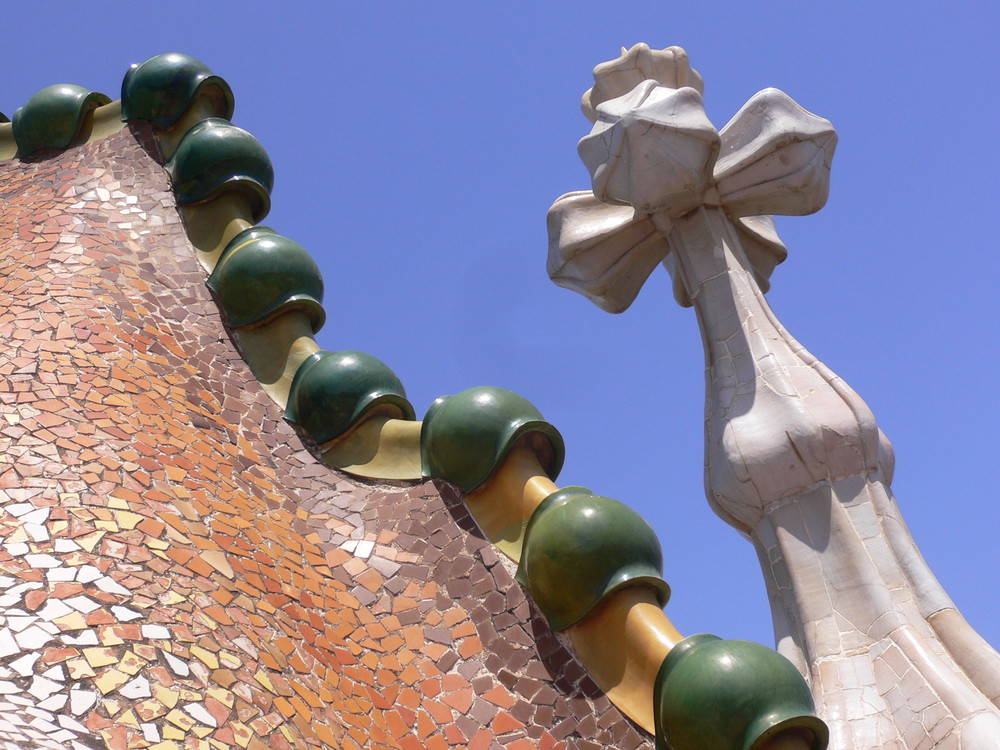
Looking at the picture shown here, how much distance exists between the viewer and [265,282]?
16.4ft

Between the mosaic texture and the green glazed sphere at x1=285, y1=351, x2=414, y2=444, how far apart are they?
121mm

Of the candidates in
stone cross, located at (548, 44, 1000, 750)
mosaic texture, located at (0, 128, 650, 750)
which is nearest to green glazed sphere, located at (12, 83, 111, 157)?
mosaic texture, located at (0, 128, 650, 750)

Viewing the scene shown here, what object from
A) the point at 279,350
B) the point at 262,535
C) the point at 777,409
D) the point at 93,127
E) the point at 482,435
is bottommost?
the point at 262,535

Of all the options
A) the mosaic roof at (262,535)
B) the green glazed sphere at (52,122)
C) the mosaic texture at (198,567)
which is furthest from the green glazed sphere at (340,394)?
the green glazed sphere at (52,122)

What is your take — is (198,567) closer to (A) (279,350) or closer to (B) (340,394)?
(B) (340,394)

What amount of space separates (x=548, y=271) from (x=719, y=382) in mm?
1095

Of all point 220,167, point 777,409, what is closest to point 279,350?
point 220,167

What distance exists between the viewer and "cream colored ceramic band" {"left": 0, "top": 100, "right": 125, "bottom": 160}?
18.8ft

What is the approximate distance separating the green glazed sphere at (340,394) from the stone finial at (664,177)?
4.78 ft

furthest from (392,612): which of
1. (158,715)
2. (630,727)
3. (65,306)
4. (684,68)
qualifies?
(684,68)

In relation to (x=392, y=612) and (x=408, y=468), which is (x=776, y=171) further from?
(x=392, y=612)

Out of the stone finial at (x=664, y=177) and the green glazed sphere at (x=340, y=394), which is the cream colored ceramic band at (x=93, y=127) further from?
the stone finial at (x=664, y=177)

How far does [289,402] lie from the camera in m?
4.80

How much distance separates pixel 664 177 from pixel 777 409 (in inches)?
42.7
